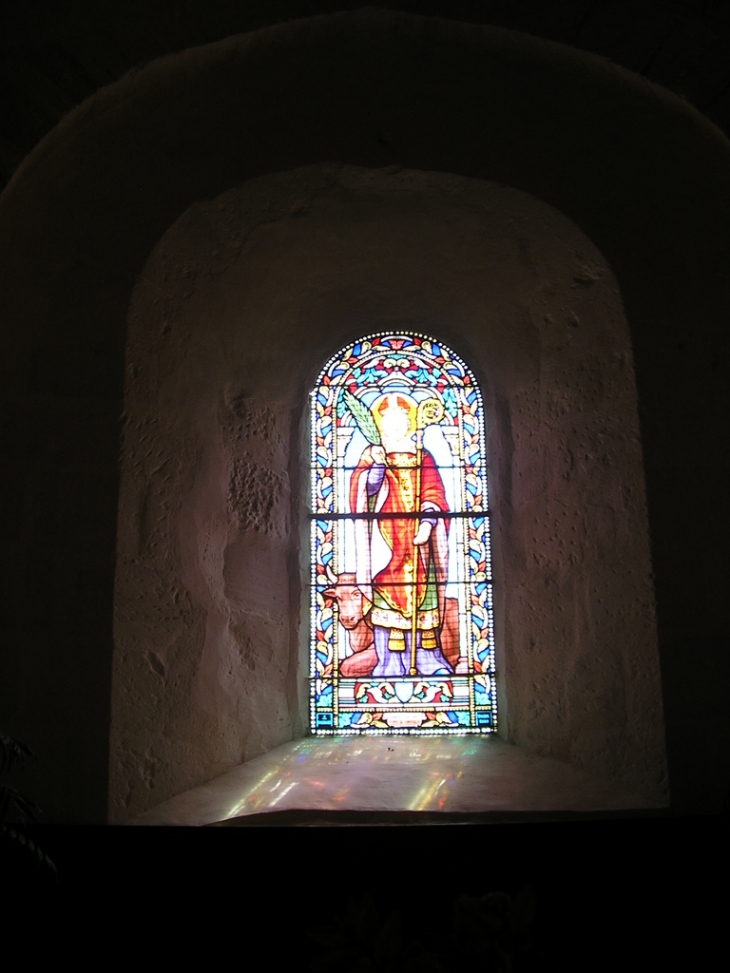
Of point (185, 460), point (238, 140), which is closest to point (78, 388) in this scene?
point (185, 460)

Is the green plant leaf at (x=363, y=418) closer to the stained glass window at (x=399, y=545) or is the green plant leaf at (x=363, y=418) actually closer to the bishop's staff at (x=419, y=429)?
the stained glass window at (x=399, y=545)

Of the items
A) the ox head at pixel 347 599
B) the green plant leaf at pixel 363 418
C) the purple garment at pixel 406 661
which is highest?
the green plant leaf at pixel 363 418

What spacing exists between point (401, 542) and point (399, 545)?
0.02 m

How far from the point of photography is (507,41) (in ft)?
8.79

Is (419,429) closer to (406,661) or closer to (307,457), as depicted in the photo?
(307,457)

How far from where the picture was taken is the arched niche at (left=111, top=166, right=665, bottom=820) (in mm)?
2867

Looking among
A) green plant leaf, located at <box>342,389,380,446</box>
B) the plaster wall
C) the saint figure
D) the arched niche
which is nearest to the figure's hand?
the saint figure

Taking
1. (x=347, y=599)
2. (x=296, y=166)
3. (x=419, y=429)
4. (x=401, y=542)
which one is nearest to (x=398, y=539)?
(x=401, y=542)

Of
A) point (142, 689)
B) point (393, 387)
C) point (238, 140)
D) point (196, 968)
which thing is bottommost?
point (196, 968)

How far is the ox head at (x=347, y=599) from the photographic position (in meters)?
3.63

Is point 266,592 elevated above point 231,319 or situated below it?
below

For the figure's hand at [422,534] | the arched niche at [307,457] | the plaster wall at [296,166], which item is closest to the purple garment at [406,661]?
the arched niche at [307,457]

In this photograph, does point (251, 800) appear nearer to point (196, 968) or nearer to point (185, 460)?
point (196, 968)

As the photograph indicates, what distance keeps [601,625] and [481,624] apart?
0.70 m
